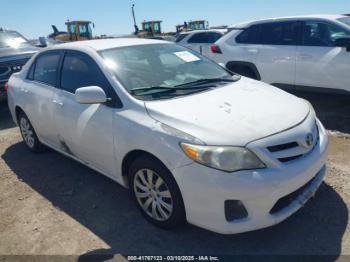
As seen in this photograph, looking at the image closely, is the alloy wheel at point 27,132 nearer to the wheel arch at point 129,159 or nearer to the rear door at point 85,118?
the rear door at point 85,118

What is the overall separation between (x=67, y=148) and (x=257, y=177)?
8.12 ft

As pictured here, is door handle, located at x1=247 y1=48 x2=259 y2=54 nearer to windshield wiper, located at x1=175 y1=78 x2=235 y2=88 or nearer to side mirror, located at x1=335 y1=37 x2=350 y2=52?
side mirror, located at x1=335 y1=37 x2=350 y2=52

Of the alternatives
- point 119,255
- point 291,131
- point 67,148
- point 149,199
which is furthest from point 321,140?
point 67,148

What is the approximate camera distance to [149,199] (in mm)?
3131

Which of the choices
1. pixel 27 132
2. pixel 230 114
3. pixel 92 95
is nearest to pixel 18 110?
pixel 27 132

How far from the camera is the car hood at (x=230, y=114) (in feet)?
8.77

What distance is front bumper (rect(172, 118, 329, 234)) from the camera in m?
2.51

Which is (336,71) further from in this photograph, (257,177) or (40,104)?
(40,104)

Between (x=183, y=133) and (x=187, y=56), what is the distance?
1689 mm

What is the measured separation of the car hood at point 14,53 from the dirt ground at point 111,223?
12.6 feet

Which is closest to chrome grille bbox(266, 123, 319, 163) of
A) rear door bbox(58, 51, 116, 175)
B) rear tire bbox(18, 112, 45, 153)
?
rear door bbox(58, 51, 116, 175)

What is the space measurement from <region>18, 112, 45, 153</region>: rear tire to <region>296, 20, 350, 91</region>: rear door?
14.6 ft

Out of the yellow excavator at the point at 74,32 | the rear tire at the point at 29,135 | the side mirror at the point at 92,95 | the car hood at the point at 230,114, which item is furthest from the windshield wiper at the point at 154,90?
the yellow excavator at the point at 74,32

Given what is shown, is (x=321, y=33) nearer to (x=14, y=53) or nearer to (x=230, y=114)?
(x=230, y=114)
